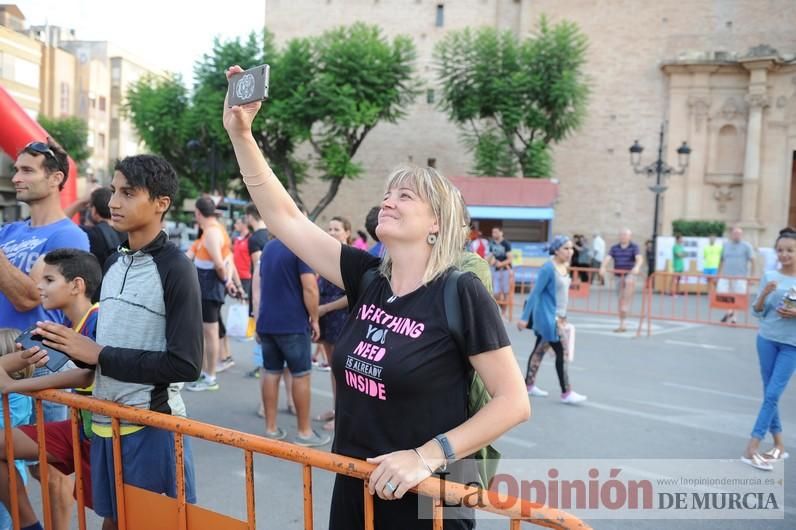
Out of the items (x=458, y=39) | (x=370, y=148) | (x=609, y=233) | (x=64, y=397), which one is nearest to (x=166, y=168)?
(x=64, y=397)

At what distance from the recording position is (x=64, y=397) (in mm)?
2494

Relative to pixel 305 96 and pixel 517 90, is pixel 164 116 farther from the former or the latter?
pixel 517 90

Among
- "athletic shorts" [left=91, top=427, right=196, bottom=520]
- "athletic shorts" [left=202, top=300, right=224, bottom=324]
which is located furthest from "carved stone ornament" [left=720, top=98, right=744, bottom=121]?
"athletic shorts" [left=91, top=427, right=196, bottom=520]

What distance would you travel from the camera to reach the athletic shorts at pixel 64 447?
2670mm

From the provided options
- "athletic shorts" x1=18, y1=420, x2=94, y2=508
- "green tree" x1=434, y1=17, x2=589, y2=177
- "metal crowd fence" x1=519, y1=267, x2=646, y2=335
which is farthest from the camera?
"green tree" x1=434, y1=17, x2=589, y2=177

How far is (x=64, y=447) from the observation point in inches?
107

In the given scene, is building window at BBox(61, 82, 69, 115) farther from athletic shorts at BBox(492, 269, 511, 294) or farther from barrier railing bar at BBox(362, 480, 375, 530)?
barrier railing bar at BBox(362, 480, 375, 530)

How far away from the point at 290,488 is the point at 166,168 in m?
2.50

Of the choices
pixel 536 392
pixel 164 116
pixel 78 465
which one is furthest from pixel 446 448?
pixel 164 116

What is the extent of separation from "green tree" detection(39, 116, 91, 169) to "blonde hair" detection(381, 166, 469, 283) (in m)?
47.0

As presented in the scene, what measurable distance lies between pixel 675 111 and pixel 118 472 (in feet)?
91.9

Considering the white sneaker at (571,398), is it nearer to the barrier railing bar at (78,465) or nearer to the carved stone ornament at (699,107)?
the barrier railing bar at (78,465)

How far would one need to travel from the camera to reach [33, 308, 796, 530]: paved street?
4.02 metres

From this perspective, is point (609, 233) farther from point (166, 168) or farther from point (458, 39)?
point (166, 168)
